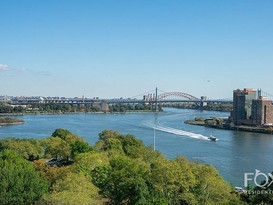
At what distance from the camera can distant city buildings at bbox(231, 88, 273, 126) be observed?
1515 cm

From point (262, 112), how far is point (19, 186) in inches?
521

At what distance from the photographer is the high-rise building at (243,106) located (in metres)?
15.8

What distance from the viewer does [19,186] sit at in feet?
11.0

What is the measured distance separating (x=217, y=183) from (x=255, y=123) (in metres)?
12.5

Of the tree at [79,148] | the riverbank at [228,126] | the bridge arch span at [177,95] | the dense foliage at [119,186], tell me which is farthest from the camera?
the bridge arch span at [177,95]

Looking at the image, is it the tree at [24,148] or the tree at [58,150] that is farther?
the tree at [24,148]

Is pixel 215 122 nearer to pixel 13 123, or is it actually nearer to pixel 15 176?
pixel 13 123

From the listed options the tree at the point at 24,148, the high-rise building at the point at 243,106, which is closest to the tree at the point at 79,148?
the tree at the point at 24,148

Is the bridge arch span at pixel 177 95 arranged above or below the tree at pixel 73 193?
above

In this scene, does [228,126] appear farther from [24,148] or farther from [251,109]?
[24,148]

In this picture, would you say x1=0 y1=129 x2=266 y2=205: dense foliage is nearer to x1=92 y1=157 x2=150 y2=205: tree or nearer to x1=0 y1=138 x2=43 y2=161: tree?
x1=92 y1=157 x2=150 y2=205: tree

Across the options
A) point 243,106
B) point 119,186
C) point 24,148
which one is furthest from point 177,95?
point 119,186

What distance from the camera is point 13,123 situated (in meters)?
16.2

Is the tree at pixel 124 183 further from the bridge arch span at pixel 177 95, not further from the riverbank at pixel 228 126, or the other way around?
the bridge arch span at pixel 177 95
